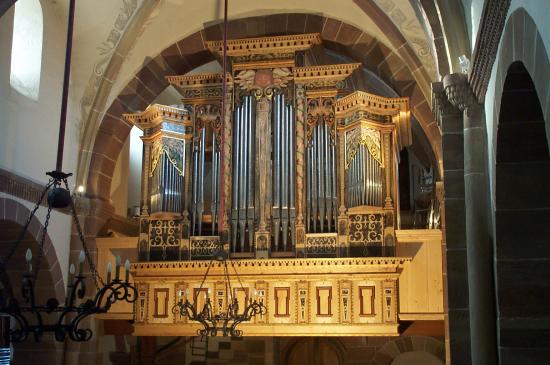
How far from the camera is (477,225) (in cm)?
616

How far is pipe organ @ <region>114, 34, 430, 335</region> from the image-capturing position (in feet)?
34.6

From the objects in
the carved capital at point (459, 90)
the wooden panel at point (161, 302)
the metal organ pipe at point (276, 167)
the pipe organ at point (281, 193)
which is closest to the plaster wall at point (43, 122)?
the pipe organ at point (281, 193)

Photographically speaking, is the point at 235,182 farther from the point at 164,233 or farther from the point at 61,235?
the point at 61,235

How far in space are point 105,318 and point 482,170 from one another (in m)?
6.93

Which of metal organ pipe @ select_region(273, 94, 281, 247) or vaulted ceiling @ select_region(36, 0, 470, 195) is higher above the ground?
vaulted ceiling @ select_region(36, 0, 470, 195)

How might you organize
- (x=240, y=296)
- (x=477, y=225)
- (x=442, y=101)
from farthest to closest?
(x=240, y=296) < (x=442, y=101) < (x=477, y=225)

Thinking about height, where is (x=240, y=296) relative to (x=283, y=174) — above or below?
below

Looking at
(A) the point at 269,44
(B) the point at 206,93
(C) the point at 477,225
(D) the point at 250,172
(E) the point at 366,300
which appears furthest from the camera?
(B) the point at 206,93

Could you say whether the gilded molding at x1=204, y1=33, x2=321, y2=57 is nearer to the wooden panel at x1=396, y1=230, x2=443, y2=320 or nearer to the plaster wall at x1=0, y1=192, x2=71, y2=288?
the wooden panel at x1=396, y1=230, x2=443, y2=320

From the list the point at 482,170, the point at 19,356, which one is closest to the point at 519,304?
the point at 482,170

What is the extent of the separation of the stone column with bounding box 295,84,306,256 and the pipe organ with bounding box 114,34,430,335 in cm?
2

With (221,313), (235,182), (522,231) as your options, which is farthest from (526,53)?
(235,182)

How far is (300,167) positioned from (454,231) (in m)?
4.38

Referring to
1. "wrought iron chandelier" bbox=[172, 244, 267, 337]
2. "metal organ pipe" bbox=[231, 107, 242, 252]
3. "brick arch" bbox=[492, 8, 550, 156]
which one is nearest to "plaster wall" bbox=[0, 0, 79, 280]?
"wrought iron chandelier" bbox=[172, 244, 267, 337]
